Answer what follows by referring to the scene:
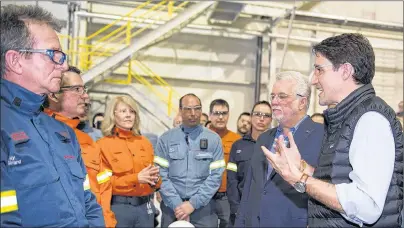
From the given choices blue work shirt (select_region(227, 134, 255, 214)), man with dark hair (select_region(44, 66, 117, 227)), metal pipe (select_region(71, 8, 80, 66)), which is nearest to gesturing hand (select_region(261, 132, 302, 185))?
man with dark hair (select_region(44, 66, 117, 227))

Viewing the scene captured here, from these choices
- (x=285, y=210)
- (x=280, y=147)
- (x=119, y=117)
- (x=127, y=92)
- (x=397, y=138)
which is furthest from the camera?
(x=127, y=92)

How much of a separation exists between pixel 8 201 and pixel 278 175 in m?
2.15

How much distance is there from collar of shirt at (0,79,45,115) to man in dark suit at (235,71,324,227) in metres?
2.00

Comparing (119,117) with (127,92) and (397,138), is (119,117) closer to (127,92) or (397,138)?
(397,138)

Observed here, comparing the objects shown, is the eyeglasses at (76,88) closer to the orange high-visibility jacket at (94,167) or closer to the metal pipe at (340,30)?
the orange high-visibility jacket at (94,167)

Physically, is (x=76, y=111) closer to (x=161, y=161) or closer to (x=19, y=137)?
(x=19, y=137)

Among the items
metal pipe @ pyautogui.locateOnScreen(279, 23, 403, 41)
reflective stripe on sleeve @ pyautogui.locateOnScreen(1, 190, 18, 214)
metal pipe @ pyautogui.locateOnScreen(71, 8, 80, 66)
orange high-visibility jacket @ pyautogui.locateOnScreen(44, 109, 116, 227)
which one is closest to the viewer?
reflective stripe on sleeve @ pyautogui.locateOnScreen(1, 190, 18, 214)

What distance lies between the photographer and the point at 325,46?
2367 mm

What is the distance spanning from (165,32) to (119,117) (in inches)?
200

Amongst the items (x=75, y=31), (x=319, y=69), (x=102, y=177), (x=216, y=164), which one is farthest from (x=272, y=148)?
(x=75, y=31)

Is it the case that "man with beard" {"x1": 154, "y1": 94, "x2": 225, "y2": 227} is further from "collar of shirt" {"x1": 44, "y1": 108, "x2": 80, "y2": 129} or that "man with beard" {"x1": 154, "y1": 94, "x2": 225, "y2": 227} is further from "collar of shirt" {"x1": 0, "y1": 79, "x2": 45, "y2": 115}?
"collar of shirt" {"x1": 0, "y1": 79, "x2": 45, "y2": 115}

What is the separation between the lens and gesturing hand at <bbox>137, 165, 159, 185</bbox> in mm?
4172

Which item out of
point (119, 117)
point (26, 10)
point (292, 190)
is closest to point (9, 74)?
point (26, 10)

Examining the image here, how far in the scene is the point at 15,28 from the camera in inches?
74.9
